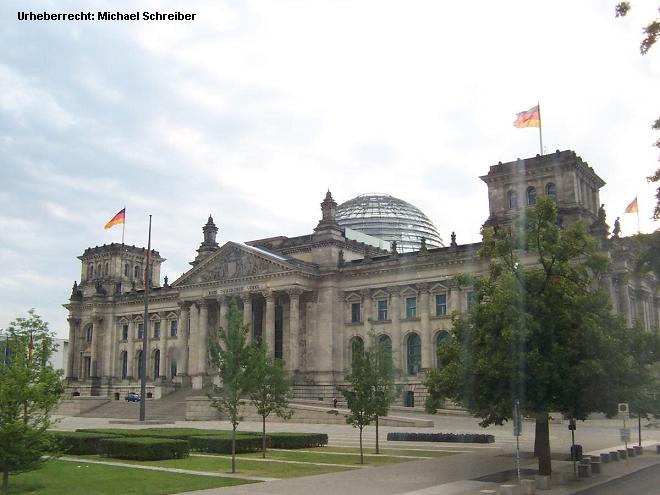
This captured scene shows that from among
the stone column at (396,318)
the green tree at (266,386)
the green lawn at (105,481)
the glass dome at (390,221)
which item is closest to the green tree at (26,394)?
the green lawn at (105,481)

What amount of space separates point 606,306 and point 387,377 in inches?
463

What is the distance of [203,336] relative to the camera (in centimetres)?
8169

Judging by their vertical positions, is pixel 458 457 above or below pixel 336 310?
below

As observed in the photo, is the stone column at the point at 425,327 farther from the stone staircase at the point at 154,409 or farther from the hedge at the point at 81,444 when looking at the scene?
the hedge at the point at 81,444

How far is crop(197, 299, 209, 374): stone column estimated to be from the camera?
8075 cm

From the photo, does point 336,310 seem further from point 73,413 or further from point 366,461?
point 366,461

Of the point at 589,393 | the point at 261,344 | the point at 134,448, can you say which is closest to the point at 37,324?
the point at 134,448

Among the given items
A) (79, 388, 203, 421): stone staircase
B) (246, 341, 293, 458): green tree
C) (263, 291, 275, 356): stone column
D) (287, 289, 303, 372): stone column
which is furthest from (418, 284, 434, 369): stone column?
(246, 341, 293, 458): green tree

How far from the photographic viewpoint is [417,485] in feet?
79.0

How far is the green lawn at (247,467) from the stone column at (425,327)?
3934 centimetres

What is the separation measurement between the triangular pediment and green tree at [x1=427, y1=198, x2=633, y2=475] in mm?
47117

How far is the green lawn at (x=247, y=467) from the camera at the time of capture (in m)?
27.0

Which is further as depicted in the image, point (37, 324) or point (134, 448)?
point (134, 448)

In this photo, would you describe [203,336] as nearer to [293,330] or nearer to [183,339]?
[183,339]
